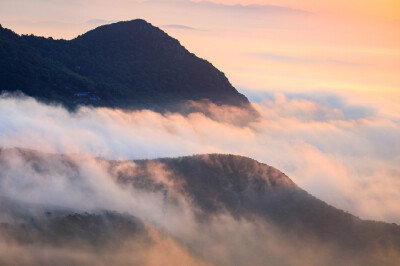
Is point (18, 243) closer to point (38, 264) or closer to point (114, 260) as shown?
point (38, 264)

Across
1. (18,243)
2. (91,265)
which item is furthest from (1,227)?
(91,265)

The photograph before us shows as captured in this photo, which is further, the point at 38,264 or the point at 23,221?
the point at 23,221

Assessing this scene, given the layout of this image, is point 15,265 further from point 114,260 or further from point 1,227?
point 114,260

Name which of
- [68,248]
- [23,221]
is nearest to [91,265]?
[68,248]

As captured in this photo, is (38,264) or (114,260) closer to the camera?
(38,264)

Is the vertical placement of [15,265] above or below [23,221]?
below

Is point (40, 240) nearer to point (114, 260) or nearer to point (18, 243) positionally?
point (18, 243)

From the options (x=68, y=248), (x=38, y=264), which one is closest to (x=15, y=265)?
(x=38, y=264)
